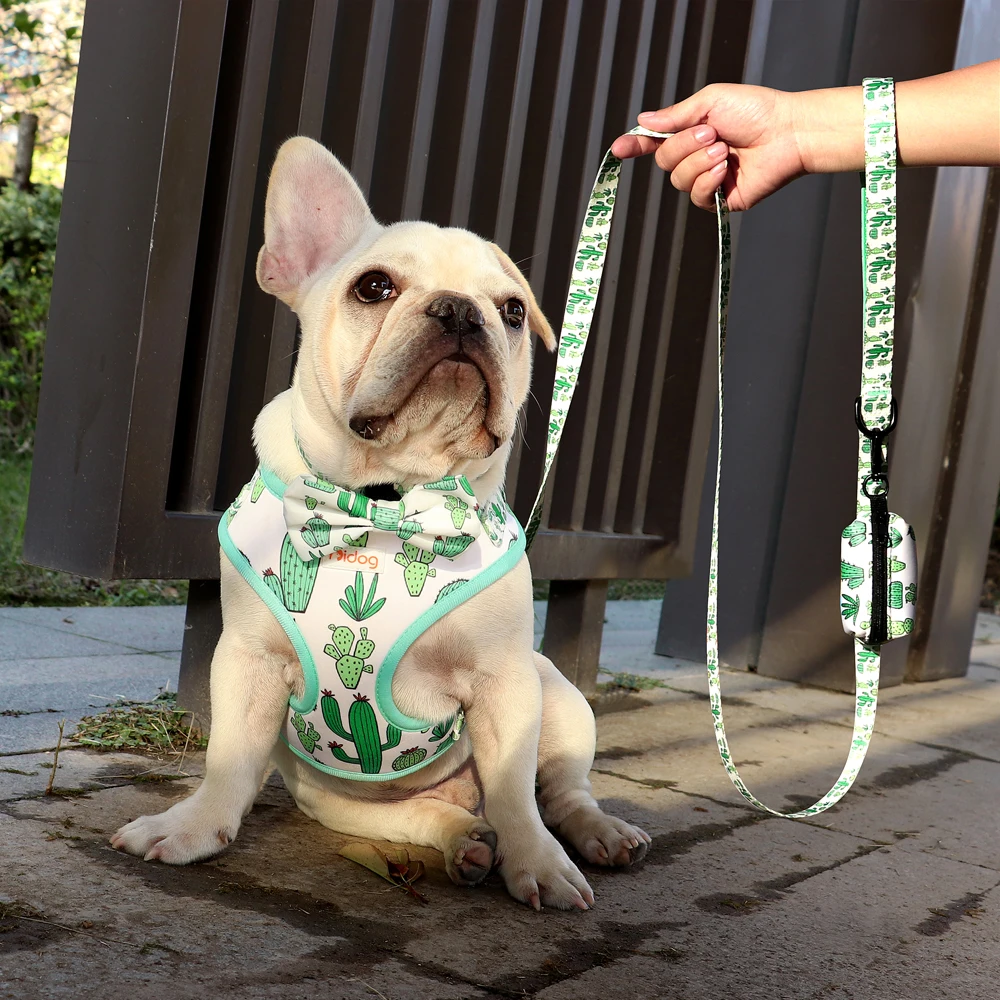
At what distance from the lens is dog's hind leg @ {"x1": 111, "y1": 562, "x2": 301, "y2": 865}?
7.14 ft

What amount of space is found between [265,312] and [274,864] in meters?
1.57

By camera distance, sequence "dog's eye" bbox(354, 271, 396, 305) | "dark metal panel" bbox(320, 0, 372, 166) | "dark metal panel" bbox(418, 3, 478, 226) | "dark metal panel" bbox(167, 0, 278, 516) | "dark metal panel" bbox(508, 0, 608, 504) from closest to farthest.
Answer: "dog's eye" bbox(354, 271, 396, 305) < "dark metal panel" bbox(167, 0, 278, 516) < "dark metal panel" bbox(320, 0, 372, 166) < "dark metal panel" bbox(418, 3, 478, 226) < "dark metal panel" bbox(508, 0, 608, 504)

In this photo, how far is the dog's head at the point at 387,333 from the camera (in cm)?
231

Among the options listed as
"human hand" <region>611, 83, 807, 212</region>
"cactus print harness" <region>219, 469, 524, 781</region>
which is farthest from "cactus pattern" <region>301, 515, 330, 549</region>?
"human hand" <region>611, 83, 807, 212</region>

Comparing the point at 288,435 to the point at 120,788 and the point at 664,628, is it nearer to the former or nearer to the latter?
the point at 120,788

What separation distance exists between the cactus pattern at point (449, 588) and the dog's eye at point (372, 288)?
619 millimetres

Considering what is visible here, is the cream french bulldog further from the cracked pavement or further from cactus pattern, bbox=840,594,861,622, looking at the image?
cactus pattern, bbox=840,594,861,622

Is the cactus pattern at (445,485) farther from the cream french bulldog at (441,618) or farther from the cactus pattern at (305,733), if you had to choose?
the cactus pattern at (305,733)

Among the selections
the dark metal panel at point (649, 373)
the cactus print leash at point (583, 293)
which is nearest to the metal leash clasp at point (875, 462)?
the cactus print leash at point (583, 293)

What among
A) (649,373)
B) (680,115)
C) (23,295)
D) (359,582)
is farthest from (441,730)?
(23,295)

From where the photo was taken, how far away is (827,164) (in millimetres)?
2254

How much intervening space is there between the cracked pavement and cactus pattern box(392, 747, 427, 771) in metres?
0.20

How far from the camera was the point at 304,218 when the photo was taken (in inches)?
101

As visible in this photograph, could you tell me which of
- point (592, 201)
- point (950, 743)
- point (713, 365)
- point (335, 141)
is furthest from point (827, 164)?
point (950, 743)
